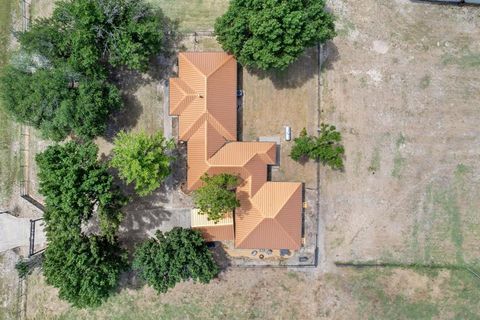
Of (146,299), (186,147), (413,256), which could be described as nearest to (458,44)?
(413,256)

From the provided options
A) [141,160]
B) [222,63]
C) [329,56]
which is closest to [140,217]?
[141,160]

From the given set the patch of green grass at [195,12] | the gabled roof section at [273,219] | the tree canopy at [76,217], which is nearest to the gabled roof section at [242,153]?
the gabled roof section at [273,219]

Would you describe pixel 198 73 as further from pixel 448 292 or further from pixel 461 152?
pixel 448 292

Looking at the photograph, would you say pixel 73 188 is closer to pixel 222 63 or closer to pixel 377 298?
pixel 222 63

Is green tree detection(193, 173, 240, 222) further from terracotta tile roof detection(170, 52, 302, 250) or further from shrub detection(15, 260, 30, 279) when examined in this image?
shrub detection(15, 260, 30, 279)

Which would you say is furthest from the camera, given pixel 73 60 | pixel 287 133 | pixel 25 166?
pixel 25 166

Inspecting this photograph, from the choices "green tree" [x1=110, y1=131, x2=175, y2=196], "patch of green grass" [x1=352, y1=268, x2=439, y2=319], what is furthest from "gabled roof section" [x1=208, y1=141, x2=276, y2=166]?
"patch of green grass" [x1=352, y1=268, x2=439, y2=319]

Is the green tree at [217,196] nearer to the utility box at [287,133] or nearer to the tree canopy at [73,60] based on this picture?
the utility box at [287,133]
